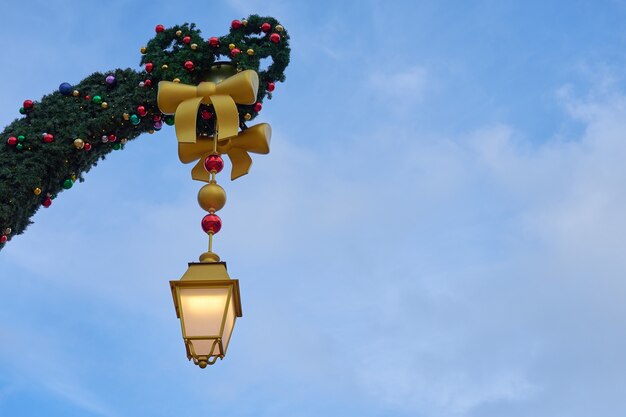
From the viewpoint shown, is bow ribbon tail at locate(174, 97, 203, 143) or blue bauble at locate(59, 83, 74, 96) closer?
bow ribbon tail at locate(174, 97, 203, 143)

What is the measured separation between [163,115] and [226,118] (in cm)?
89

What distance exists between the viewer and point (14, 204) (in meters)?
6.20

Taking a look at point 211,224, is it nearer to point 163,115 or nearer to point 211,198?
point 211,198

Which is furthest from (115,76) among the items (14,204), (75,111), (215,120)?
(14,204)

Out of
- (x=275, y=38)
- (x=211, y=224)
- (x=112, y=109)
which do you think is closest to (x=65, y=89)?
(x=112, y=109)

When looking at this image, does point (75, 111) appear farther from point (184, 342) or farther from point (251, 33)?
point (184, 342)

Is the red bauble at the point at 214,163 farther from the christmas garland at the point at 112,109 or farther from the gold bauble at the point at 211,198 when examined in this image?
the christmas garland at the point at 112,109

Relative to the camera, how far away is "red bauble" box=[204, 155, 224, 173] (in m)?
6.26

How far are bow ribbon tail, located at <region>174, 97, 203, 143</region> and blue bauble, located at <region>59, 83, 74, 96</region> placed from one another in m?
1.03

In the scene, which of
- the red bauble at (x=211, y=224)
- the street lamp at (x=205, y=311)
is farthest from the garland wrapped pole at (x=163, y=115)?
the street lamp at (x=205, y=311)

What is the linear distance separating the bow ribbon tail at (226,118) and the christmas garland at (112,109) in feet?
1.21

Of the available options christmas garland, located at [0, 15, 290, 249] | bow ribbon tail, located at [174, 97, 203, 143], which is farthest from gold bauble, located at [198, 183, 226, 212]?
christmas garland, located at [0, 15, 290, 249]

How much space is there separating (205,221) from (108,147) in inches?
66.1

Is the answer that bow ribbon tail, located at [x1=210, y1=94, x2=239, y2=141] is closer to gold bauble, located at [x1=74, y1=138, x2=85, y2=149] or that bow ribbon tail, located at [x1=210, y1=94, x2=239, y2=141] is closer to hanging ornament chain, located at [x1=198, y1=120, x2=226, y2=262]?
hanging ornament chain, located at [x1=198, y1=120, x2=226, y2=262]
